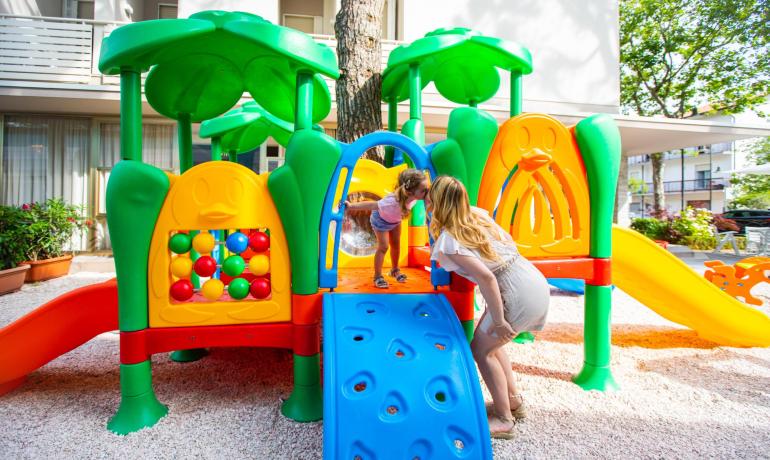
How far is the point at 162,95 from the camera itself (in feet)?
11.8

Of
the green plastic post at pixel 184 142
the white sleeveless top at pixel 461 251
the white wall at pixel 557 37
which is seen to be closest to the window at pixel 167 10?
the white wall at pixel 557 37

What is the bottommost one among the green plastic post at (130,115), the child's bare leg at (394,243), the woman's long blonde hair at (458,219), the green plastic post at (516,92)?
the child's bare leg at (394,243)

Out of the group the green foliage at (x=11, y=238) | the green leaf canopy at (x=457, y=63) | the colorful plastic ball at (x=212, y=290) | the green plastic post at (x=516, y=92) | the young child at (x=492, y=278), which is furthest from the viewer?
the green foliage at (x=11, y=238)

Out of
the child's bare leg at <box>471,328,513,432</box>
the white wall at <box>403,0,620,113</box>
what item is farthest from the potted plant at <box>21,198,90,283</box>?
the white wall at <box>403,0,620,113</box>

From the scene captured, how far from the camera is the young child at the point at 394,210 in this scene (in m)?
2.95

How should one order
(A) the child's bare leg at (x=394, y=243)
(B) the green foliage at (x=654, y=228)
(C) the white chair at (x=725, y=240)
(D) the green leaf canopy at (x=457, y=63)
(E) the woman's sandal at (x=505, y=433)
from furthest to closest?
1. (B) the green foliage at (x=654, y=228)
2. (C) the white chair at (x=725, y=240)
3. (D) the green leaf canopy at (x=457, y=63)
4. (A) the child's bare leg at (x=394, y=243)
5. (E) the woman's sandal at (x=505, y=433)

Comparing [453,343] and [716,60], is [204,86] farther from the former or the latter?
[716,60]

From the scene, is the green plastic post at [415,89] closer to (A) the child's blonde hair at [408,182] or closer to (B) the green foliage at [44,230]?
(A) the child's blonde hair at [408,182]

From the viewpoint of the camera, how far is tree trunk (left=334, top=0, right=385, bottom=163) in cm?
459

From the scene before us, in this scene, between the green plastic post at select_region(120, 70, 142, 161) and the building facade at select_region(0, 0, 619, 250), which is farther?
the building facade at select_region(0, 0, 619, 250)

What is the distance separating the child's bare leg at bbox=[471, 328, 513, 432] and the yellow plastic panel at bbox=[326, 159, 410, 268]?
1817mm

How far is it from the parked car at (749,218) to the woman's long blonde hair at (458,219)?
2280cm

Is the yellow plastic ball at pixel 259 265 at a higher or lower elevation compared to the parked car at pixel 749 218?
lower

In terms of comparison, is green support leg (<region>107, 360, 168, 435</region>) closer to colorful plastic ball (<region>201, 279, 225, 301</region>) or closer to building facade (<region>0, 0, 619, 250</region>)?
colorful plastic ball (<region>201, 279, 225, 301</region>)
